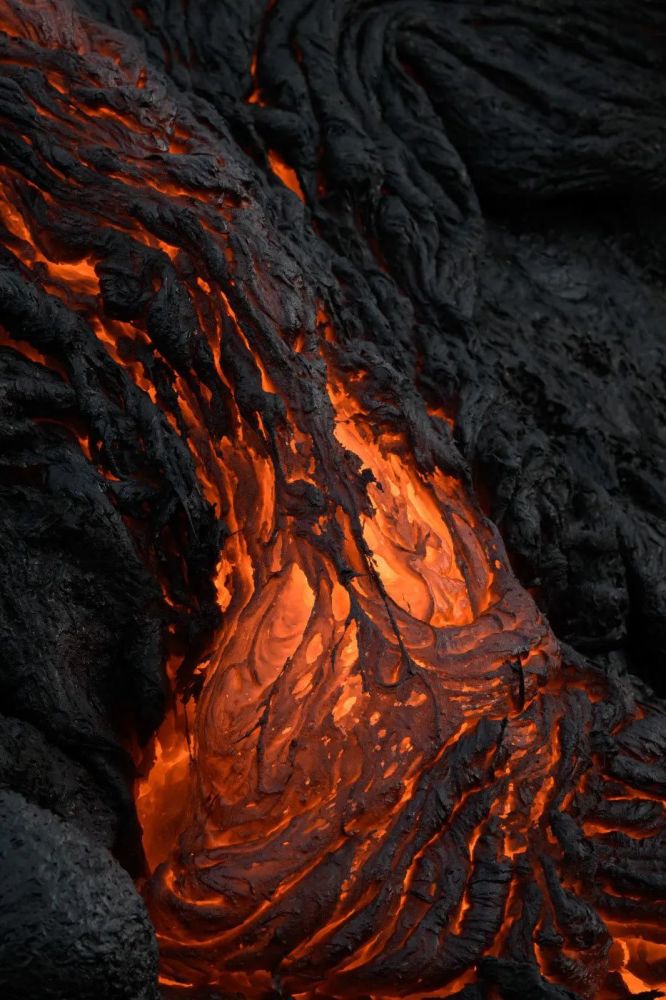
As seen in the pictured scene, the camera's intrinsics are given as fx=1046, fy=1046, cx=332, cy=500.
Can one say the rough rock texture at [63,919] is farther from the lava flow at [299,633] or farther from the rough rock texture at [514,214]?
the rough rock texture at [514,214]

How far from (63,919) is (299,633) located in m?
0.85

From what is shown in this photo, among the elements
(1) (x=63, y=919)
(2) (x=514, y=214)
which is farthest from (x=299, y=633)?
(2) (x=514, y=214)

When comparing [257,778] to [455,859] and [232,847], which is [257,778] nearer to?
[232,847]

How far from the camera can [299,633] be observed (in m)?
2.16

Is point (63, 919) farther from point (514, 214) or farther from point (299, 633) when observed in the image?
point (514, 214)

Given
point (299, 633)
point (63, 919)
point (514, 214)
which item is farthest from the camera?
point (514, 214)

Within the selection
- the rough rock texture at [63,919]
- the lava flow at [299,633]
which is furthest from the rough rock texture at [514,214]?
the rough rock texture at [63,919]

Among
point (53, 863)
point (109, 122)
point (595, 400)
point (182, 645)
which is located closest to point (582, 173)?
point (595, 400)

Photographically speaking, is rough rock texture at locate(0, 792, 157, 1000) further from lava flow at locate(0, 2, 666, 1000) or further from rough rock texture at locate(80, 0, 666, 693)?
rough rock texture at locate(80, 0, 666, 693)

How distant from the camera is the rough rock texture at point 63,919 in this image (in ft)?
4.54

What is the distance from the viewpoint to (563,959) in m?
1.86

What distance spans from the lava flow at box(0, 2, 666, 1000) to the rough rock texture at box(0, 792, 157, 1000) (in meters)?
0.37

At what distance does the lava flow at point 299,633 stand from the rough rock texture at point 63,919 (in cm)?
37

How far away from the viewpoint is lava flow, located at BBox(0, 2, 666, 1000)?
1.86 metres
